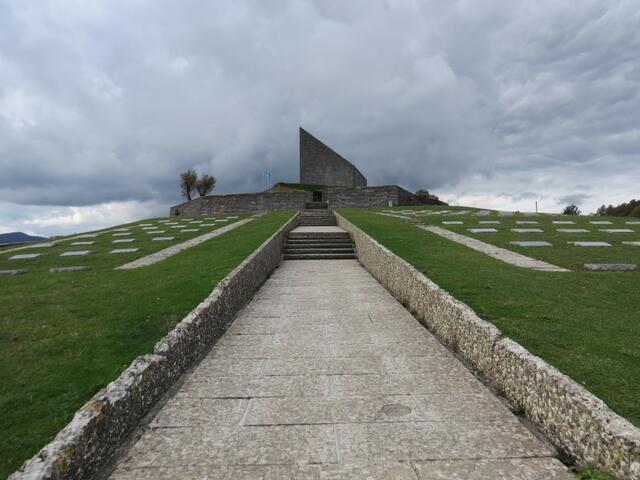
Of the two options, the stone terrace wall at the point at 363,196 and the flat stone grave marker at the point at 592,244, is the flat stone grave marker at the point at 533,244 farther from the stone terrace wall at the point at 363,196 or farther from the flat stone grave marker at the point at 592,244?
the stone terrace wall at the point at 363,196

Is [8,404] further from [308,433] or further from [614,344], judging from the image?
[614,344]

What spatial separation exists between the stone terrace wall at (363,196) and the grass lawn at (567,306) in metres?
29.8

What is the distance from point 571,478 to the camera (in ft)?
10.4

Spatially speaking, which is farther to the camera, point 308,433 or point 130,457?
point 308,433

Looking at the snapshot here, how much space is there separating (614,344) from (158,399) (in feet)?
19.0

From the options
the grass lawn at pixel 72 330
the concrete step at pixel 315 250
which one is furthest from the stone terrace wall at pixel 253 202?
the grass lawn at pixel 72 330

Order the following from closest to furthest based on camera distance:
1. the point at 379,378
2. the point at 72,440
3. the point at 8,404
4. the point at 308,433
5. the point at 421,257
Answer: the point at 72,440 < the point at 308,433 < the point at 8,404 < the point at 379,378 < the point at 421,257

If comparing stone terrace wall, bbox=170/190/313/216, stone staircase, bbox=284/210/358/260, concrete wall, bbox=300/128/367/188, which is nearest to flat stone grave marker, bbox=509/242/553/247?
stone staircase, bbox=284/210/358/260

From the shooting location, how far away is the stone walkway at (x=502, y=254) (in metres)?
11.2

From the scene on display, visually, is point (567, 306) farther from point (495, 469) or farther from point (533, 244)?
point (533, 244)

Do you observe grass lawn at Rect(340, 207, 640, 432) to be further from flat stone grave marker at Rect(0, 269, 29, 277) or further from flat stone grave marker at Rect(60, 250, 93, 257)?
flat stone grave marker at Rect(60, 250, 93, 257)

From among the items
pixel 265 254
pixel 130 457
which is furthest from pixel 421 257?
pixel 130 457

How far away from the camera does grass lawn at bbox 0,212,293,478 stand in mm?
4141

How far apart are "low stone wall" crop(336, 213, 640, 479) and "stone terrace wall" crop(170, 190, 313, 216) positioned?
3647 centimetres
